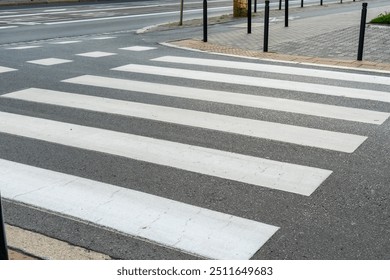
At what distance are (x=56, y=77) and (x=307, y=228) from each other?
20.2ft

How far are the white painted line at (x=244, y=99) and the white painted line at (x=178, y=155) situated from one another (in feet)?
5.97

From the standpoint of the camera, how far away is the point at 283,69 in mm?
9914

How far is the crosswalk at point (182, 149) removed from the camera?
167 inches

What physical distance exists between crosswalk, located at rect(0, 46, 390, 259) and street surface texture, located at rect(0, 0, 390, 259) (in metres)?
0.02

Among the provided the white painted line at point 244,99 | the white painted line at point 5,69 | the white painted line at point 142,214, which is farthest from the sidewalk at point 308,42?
the white painted line at point 142,214

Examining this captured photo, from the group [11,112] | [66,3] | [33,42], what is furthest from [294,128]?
[66,3]

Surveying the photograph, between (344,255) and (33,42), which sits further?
(33,42)

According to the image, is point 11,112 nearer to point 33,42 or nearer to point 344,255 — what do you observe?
point 344,255

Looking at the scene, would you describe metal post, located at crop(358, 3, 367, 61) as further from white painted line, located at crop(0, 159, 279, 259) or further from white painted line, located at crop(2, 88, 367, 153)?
white painted line, located at crop(0, 159, 279, 259)

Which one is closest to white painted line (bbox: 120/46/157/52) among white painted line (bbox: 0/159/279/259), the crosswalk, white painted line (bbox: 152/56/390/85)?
white painted line (bbox: 152/56/390/85)

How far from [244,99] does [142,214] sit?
12.3 ft

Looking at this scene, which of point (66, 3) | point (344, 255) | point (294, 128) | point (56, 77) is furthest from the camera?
point (66, 3)

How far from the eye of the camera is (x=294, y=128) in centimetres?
658

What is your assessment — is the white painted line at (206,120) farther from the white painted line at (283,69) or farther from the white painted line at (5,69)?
the white painted line at (283,69)
